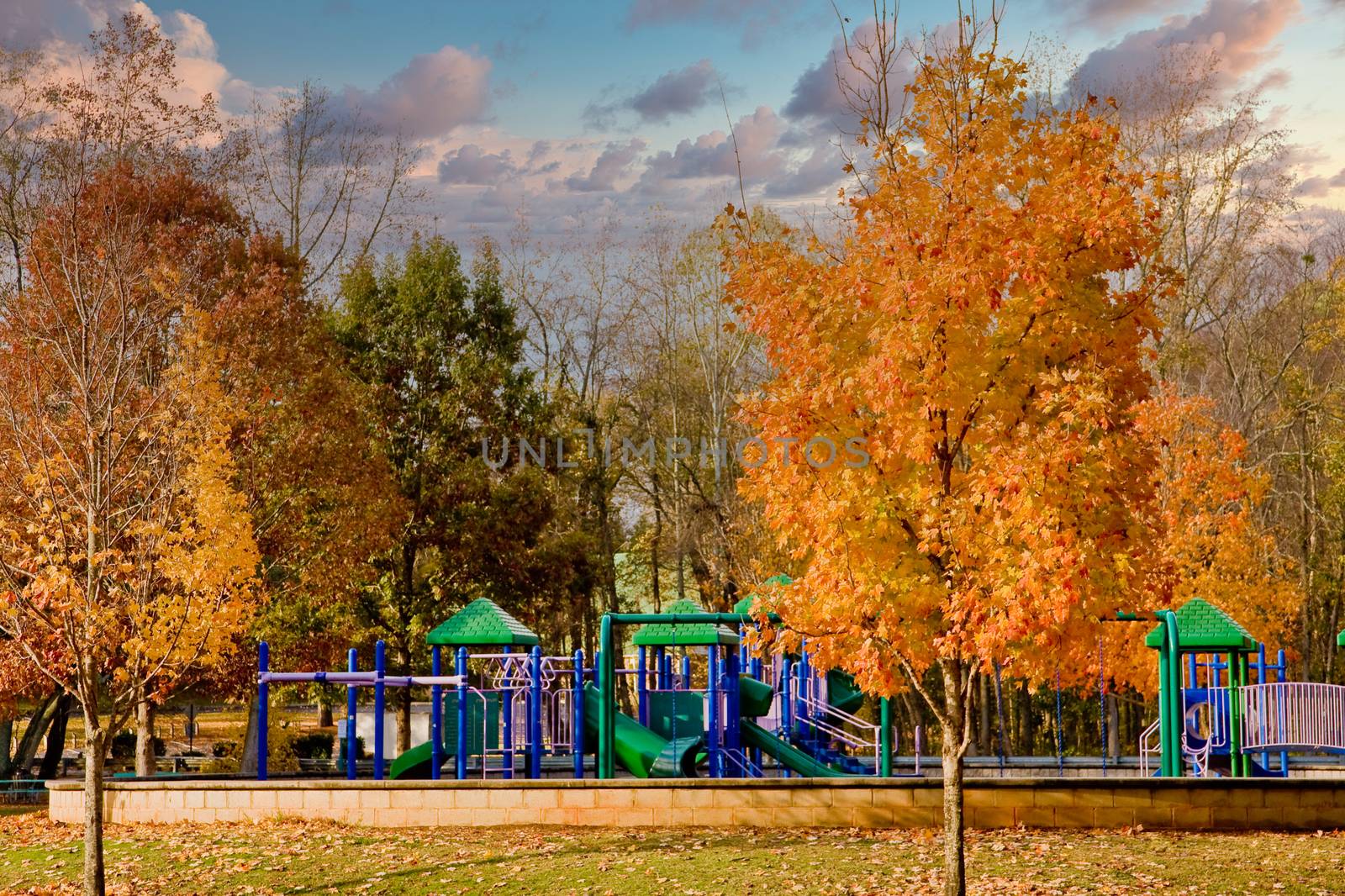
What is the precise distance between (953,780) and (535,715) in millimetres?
7687

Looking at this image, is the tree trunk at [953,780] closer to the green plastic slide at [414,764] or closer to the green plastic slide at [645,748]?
the green plastic slide at [645,748]

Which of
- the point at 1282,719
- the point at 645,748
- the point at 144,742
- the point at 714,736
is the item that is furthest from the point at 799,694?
the point at 144,742

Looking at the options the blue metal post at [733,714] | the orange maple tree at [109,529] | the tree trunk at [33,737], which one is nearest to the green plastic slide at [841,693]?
the blue metal post at [733,714]

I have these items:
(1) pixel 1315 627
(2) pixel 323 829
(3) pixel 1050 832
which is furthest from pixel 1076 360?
(1) pixel 1315 627

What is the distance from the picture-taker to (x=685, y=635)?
742 inches

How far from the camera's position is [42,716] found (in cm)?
2992

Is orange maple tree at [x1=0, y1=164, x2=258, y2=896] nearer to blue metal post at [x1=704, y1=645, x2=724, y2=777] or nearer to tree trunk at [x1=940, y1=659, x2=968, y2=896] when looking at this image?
blue metal post at [x1=704, y1=645, x2=724, y2=777]

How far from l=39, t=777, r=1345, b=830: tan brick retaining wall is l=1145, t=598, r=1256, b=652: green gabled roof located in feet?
13.0

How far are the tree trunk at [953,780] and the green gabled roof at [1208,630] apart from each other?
964 cm

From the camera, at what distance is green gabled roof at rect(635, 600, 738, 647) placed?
17906 mm

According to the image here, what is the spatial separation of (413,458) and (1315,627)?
28404 millimetres

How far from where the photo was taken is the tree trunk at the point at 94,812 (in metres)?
11.9

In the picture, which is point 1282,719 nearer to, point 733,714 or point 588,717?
point 733,714

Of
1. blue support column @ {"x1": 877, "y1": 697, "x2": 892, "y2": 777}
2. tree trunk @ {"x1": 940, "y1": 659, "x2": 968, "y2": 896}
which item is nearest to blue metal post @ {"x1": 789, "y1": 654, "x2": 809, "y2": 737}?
blue support column @ {"x1": 877, "y1": 697, "x2": 892, "y2": 777}
